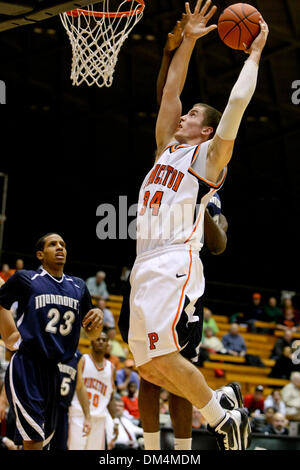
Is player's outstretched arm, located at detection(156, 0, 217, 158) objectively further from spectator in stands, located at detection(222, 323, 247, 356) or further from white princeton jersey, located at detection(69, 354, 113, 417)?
spectator in stands, located at detection(222, 323, 247, 356)

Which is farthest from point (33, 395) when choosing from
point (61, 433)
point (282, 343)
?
point (282, 343)

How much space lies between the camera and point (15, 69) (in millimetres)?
17875

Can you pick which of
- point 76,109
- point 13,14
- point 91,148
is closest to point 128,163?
point 91,148

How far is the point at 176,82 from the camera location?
16.8 feet

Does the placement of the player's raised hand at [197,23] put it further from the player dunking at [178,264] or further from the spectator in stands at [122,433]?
the spectator in stands at [122,433]

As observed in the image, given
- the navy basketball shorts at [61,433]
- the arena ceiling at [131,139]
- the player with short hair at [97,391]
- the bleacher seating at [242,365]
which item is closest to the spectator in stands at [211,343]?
the bleacher seating at [242,365]

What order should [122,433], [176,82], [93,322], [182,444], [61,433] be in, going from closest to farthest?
[182,444] < [176,82] < [93,322] < [61,433] < [122,433]

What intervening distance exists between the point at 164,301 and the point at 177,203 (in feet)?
2.18

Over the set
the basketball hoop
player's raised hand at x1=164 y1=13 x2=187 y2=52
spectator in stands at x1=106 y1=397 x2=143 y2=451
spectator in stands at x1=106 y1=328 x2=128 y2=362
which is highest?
the basketball hoop

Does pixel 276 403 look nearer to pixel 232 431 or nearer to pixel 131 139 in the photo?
pixel 131 139

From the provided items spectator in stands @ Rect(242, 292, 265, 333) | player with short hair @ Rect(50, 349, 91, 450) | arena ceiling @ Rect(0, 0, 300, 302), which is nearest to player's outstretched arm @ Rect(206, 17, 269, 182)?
player with short hair @ Rect(50, 349, 91, 450)

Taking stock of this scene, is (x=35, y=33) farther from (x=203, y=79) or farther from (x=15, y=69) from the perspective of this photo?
(x=203, y=79)

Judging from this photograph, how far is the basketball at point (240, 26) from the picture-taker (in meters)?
4.75

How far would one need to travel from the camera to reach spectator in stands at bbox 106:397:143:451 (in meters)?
9.91
